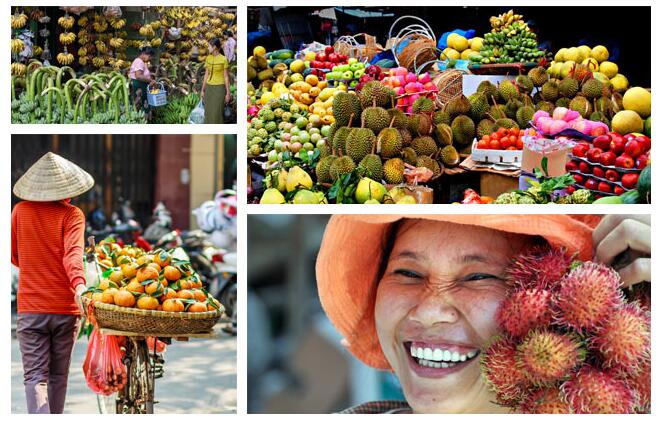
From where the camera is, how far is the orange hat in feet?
11.9

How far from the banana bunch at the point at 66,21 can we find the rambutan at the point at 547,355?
2.23 meters

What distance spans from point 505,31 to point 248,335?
1.68m

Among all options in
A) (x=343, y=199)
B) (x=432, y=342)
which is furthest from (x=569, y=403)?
(x=343, y=199)

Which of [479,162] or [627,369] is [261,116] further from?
[627,369]

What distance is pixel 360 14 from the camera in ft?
12.9

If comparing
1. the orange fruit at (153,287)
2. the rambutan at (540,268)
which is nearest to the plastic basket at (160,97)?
the orange fruit at (153,287)

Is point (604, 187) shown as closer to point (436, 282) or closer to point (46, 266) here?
point (436, 282)

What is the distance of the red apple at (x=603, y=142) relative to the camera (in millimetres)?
3713

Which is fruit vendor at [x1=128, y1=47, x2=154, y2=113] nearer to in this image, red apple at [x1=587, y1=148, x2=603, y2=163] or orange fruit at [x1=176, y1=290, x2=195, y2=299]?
orange fruit at [x1=176, y1=290, x2=195, y2=299]

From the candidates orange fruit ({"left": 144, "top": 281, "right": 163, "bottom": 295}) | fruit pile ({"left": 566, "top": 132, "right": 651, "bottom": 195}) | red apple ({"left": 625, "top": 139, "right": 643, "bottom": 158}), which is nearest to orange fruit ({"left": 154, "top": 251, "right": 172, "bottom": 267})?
orange fruit ({"left": 144, "top": 281, "right": 163, "bottom": 295})

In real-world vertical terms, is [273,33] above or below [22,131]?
above

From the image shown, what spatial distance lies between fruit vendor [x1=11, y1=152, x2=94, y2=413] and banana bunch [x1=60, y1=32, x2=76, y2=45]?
1.55 ft

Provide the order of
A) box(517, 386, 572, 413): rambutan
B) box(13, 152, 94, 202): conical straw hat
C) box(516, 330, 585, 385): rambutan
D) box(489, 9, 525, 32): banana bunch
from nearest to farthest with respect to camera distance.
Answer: box(516, 330, 585, 385): rambutan → box(517, 386, 572, 413): rambutan → box(13, 152, 94, 202): conical straw hat → box(489, 9, 525, 32): banana bunch

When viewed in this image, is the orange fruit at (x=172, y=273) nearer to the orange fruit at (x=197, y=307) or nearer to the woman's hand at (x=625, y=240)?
the orange fruit at (x=197, y=307)
